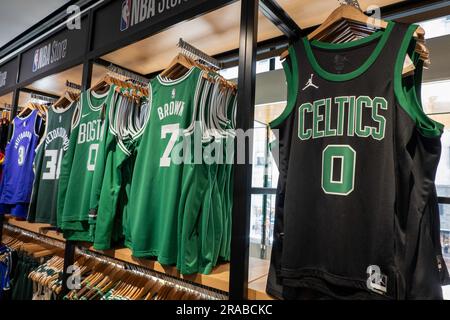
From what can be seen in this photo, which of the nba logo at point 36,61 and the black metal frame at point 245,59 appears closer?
the black metal frame at point 245,59

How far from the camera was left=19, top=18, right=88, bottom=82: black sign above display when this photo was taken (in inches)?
73.6

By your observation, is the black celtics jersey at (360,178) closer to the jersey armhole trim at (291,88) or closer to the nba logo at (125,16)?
the jersey armhole trim at (291,88)

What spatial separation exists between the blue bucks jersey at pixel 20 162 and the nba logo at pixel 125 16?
1.06 m

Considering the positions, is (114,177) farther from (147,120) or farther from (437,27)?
(437,27)

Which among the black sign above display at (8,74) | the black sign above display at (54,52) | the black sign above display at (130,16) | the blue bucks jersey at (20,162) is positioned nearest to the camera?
the black sign above display at (130,16)

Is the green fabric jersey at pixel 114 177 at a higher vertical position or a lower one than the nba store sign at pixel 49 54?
lower

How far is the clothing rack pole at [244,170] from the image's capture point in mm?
927

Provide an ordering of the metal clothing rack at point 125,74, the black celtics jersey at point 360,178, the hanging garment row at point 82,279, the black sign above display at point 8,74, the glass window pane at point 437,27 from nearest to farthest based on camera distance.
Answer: the black celtics jersey at point 360,178
the glass window pane at point 437,27
the hanging garment row at point 82,279
the metal clothing rack at point 125,74
the black sign above display at point 8,74

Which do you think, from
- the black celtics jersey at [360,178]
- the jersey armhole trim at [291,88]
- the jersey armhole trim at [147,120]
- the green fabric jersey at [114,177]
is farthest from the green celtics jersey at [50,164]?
the black celtics jersey at [360,178]

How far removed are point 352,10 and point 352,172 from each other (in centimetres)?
55

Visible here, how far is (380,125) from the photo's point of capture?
2.67 feet

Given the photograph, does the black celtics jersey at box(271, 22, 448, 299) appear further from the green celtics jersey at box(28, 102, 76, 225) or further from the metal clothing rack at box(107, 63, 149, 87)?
the green celtics jersey at box(28, 102, 76, 225)

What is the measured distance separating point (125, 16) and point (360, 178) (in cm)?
154
